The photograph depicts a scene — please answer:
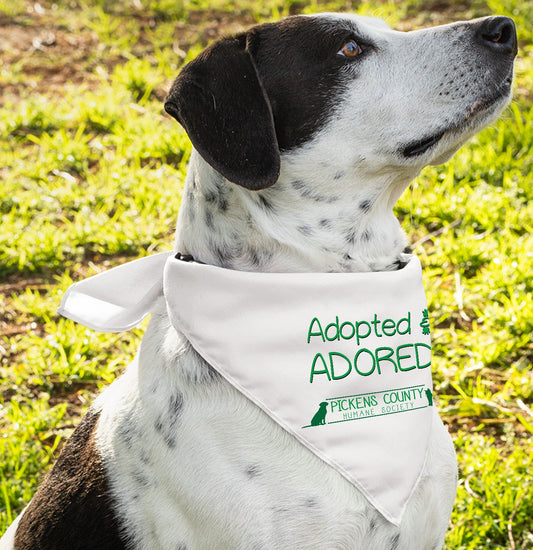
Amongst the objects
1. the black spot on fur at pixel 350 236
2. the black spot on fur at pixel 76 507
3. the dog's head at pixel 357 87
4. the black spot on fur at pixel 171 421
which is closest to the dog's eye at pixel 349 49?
the dog's head at pixel 357 87

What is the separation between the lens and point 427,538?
8.14 feet

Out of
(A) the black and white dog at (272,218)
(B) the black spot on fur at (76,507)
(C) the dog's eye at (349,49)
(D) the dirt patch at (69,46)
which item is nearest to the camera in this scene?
(A) the black and white dog at (272,218)

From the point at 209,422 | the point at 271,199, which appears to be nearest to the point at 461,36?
the point at 271,199

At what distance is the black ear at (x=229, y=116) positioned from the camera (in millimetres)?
2367

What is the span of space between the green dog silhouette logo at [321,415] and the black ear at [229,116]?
70cm

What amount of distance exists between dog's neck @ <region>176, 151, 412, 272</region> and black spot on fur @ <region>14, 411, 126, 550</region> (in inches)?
28.7

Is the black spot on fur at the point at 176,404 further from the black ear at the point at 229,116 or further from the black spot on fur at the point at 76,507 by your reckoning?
the black ear at the point at 229,116

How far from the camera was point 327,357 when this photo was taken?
2480mm

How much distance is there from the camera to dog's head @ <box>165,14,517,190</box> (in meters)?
2.47

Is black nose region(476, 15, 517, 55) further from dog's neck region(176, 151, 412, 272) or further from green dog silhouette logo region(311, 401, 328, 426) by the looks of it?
green dog silhouette logo region(311, 401, 328, 426)

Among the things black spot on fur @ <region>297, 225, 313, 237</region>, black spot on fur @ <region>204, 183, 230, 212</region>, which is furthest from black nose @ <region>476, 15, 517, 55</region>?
black spot on fur @ <region>204, 183, 230, 212</region>

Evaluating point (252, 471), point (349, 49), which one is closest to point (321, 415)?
point (252, 471)

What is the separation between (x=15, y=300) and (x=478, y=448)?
2709 mm

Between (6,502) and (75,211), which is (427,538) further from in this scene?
(75,211)
